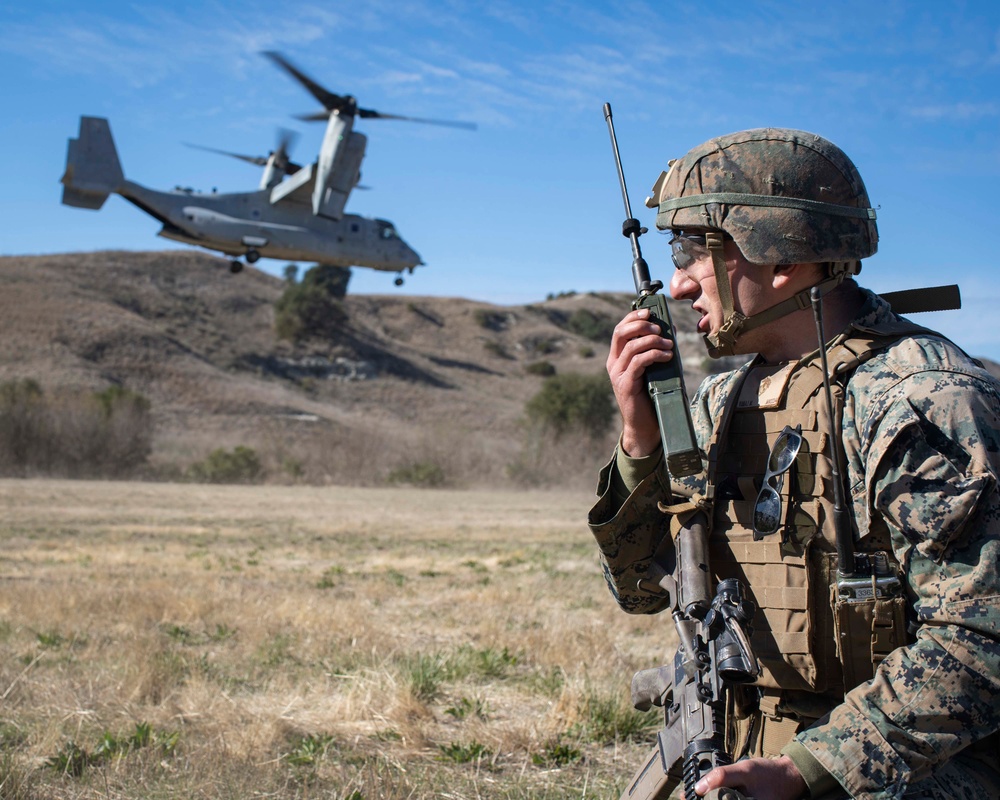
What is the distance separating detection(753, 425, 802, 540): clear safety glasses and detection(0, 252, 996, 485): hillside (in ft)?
109

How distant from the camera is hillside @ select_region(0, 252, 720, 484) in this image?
3869 centimetres

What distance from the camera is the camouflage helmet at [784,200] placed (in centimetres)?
225

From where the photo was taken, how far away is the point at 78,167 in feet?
120

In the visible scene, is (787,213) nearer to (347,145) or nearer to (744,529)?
(744,529)

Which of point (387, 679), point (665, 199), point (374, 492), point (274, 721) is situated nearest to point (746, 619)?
point (665, 199)

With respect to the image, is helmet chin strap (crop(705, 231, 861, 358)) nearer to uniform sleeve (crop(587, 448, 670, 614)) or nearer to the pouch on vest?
uniform sleeve (crop(587, 448, 670, 614))

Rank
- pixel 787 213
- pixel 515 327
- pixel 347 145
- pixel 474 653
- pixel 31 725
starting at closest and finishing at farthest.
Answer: pixel 787 213
pixel 31 725
pixel 474 653
pixel 347 145
pixel 515 327

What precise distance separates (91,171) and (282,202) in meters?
7.01

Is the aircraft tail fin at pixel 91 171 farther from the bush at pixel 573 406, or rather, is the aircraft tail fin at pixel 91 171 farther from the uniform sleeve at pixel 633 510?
the uniform sleeve at pixel 633 510

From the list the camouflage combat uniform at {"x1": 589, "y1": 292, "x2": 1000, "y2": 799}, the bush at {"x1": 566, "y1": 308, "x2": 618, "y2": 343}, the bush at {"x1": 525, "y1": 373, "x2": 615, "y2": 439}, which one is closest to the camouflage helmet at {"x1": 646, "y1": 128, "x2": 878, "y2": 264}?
the camouflage combat uniform at {"x1": 589, "y1": 292, "x2": 1000, "y2": 799}

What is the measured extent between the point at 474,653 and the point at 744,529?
173 inches

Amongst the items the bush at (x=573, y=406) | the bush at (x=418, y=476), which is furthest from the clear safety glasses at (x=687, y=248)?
the bush at (x=573, y=406)

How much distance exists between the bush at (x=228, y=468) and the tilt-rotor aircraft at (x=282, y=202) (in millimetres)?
7173

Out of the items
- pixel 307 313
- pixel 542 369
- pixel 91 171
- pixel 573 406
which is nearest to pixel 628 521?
pixel 91 171
